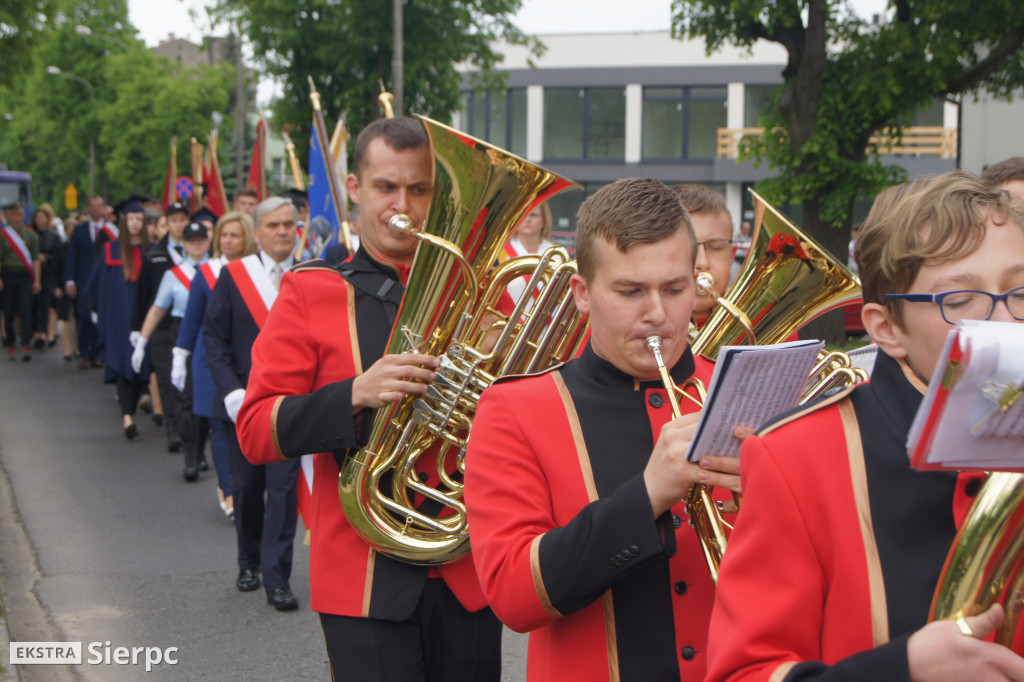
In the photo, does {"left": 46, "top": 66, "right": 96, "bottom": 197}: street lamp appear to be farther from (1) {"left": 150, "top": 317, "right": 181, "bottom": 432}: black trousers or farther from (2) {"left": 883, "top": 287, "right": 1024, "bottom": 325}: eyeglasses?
(2) {"left": 883, "top": 287, "right": 1024, "bottom": 325}: eyeglasses

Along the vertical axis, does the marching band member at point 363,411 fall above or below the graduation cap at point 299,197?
below

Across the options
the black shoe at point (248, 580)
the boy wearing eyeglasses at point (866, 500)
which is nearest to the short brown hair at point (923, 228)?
the boy wearing eyeglasses at point (866, 500)

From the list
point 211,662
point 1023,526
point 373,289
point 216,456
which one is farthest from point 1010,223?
point 216,456

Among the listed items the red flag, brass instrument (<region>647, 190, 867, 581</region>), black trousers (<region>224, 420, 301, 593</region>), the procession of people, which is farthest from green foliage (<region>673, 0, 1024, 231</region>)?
brass instrument (<region>647, 190, 867, 581</region>)

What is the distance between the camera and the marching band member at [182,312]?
26.2 feet

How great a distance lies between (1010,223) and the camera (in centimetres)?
148

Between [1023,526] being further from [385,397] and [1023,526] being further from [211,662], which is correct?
[211,662]

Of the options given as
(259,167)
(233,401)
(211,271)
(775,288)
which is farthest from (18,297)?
(775,288)

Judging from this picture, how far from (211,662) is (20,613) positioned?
119 cm

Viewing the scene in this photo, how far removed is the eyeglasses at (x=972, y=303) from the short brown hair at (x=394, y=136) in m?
1.63

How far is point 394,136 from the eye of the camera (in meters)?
2.87

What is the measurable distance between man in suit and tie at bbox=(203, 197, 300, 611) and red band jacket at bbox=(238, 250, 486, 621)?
8.02 ft

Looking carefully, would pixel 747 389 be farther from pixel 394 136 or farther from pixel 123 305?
pixel 123 305

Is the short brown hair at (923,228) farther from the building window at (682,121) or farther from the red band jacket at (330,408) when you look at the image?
the building window at (682,121)
